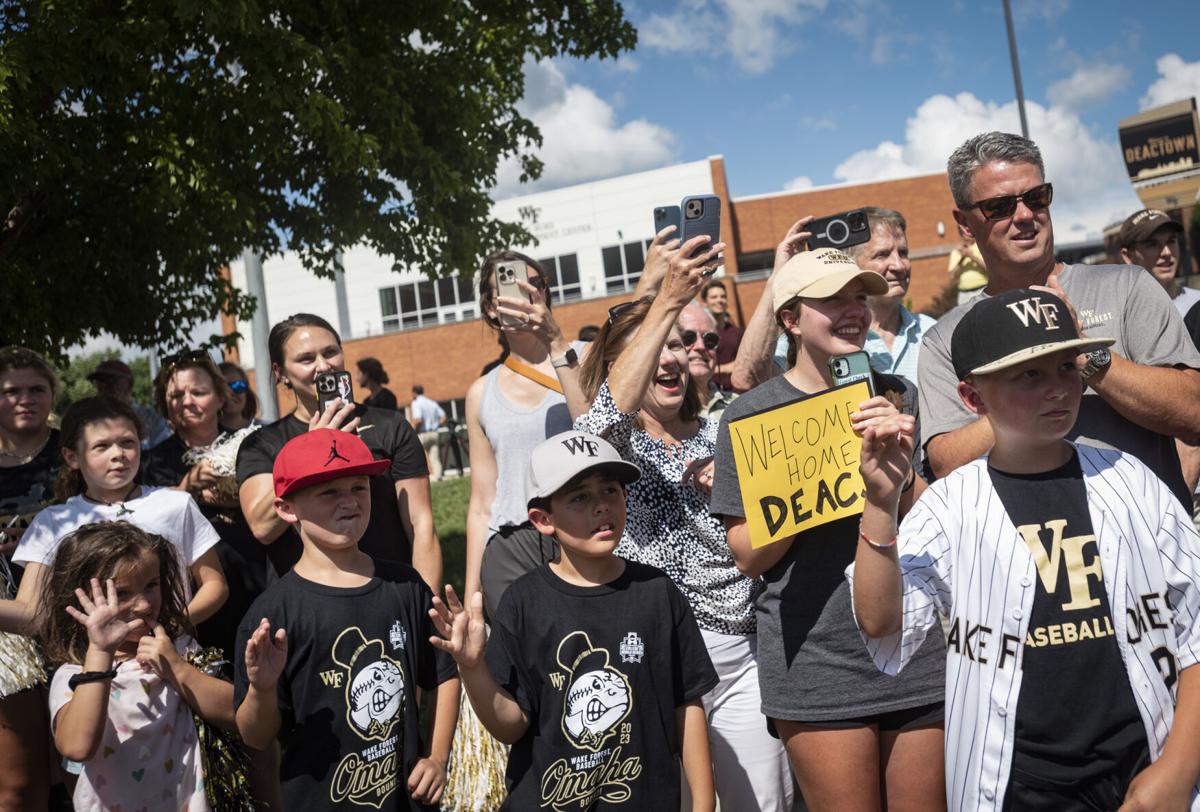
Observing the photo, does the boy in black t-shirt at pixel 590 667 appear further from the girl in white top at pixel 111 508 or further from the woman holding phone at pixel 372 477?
the girl in white top at pixel 111 508

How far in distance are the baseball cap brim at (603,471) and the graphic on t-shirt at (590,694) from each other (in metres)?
0.45

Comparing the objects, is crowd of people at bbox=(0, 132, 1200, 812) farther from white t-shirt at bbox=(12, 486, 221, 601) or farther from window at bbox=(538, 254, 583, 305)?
window at bbox=(538, 254, 583, 305)

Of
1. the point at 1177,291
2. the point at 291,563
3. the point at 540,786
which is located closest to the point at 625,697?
the point at 540,786

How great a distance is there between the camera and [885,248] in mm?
4387

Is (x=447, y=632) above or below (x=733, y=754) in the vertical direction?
above

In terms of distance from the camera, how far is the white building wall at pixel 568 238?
134 feet

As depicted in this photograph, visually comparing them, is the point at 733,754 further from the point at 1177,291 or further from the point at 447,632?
the point at 1177,291

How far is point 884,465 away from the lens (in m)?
2.16

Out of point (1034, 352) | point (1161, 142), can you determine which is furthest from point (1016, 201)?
point (1161, 142)

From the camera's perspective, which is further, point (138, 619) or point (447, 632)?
point (138, 619)

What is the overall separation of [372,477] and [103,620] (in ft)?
4.37

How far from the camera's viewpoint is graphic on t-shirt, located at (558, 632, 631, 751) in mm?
2928

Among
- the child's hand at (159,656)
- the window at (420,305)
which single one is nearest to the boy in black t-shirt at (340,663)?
the child's hand at (159,656)

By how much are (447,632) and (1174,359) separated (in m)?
2.17
